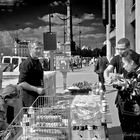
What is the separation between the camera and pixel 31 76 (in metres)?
4.77

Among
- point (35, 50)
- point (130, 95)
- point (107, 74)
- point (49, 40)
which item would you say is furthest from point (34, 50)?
point (49, 40)

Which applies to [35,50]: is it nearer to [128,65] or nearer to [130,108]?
[128,65]

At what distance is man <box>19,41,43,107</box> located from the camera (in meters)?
4.69

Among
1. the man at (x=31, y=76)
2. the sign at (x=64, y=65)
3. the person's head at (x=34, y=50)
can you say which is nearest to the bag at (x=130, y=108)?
the man at (x=31, y=76)

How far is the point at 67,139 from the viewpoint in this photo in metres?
3.14

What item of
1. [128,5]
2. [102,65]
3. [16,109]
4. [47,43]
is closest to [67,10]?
[128,5]

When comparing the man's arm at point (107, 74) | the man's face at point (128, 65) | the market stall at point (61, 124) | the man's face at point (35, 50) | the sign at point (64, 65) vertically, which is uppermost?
the man's face at point (35, 50)

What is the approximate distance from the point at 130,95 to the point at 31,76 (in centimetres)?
160

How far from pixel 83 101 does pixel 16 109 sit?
181 cm

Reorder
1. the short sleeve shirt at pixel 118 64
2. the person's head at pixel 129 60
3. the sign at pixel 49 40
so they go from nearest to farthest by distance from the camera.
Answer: the person's head at pixel 129 60 < the short sleeve shirt at pixel 118 64 < the sign at pixel 49 40

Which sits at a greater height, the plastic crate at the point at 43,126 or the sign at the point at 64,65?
the sign at the point at 64,65

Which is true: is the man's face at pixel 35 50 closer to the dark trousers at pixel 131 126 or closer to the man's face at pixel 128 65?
the man's face at pixel 128 65

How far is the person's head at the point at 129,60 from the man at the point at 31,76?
1.37 meters

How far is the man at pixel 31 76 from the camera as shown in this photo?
4.69 metres
